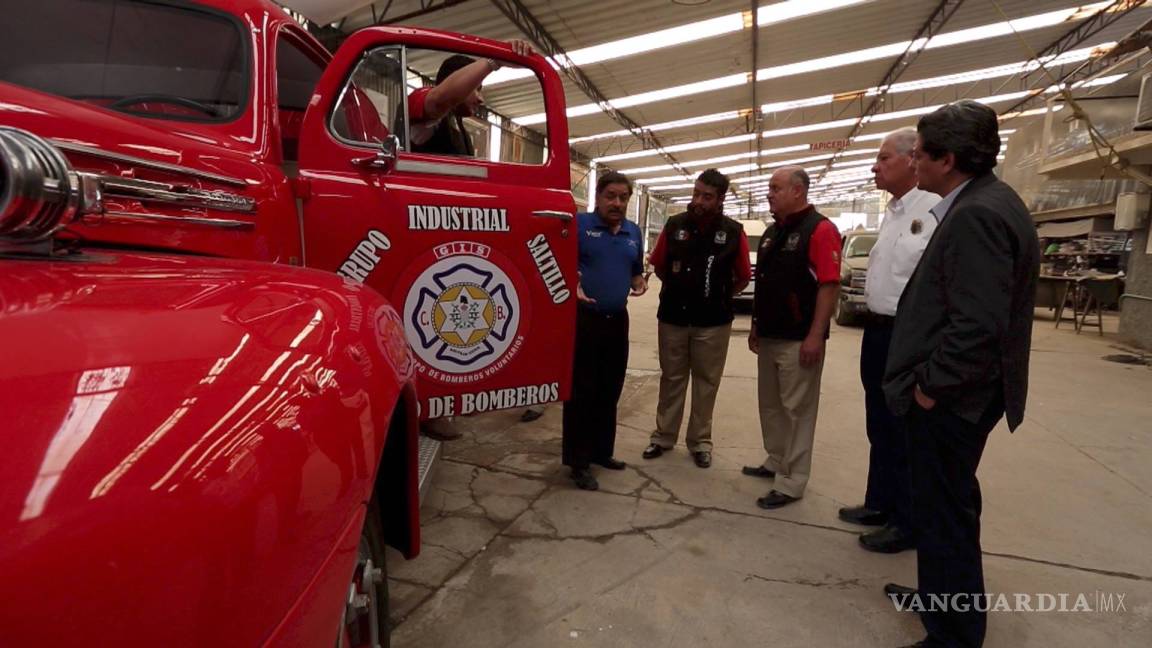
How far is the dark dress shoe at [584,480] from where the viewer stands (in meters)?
3.20

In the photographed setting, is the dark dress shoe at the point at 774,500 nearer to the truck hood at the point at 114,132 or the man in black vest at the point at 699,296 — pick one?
the man in black vest at the point at 699,296

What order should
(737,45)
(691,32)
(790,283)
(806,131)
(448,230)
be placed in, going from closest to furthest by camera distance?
(448,230) → (790,283) → (691,32) → (737,45) → (806,131)

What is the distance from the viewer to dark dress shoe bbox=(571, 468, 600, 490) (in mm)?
3199

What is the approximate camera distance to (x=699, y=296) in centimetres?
342

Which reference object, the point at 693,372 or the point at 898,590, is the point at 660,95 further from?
the point at 898,590

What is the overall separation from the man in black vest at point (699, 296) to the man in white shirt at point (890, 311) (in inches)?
32.7

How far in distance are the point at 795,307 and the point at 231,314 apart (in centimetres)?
266

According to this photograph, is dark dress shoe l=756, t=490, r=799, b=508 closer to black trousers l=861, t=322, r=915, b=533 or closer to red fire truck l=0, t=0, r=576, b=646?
black trousers l=861, t=322, r=915, b=533

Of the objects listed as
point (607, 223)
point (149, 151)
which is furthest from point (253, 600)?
point (607, 223)

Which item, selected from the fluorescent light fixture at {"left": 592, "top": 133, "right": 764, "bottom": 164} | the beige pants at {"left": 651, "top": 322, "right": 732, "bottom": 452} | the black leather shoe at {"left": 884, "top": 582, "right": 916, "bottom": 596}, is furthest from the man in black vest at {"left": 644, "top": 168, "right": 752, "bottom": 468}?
the fluorescent light fixture at {"left": 592, "top": 133, "right": 764, "bottom": 164}

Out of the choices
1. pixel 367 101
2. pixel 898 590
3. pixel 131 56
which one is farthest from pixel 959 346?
pixel 131 56

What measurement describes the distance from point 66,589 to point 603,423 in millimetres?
2962

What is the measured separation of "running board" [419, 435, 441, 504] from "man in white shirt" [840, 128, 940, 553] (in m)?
1.99

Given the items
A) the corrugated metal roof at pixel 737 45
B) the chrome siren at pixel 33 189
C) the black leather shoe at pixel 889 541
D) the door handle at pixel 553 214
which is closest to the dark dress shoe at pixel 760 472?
the black leather shoe at pixel 889 541
